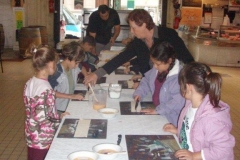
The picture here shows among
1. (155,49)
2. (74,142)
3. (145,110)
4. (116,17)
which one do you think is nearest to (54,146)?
(74,142)

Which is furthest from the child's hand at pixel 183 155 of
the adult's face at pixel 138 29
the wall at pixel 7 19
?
the wall at pixel 7 19

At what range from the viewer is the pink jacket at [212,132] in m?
1.83

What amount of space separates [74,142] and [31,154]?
2.36 feet

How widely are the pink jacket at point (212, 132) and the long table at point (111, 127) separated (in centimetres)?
34

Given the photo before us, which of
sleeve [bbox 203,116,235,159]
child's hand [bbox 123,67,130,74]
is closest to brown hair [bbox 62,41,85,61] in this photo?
child's hand [bbox 123,67,130,74]

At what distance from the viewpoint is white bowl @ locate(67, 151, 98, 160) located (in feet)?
5.90

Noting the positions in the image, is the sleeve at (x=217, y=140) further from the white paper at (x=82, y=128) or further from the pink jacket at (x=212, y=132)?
the white paper at (x=82, y=128)

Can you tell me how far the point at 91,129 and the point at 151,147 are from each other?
458 millimetres

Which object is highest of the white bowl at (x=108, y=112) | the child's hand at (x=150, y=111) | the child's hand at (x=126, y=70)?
the child's hand at (x=126, y=70)

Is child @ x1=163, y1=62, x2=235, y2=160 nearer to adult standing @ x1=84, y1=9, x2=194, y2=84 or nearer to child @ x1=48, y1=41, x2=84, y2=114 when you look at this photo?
adult standing @ x1=84, y1=9, x2=194, y2=84

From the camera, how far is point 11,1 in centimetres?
1032

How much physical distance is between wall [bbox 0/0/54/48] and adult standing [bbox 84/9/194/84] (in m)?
7.36

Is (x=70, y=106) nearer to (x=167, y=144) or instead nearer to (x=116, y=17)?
(x=167, y=144)

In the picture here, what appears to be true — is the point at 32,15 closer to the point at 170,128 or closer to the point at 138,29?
the point at 138,29
